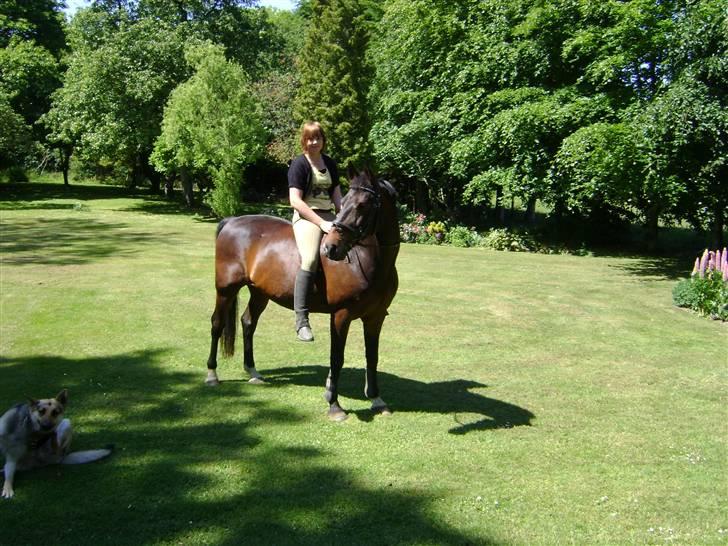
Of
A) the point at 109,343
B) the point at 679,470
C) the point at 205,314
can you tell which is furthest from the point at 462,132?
the point at 679,470

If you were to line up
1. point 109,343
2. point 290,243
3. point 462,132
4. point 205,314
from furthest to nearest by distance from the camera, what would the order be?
point 462,132 < point 205,314 < point 109,343 < point 290,243

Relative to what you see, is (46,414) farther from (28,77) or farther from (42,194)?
(42,194)

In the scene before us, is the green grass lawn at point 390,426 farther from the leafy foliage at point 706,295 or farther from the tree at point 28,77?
the tree at point 28,77

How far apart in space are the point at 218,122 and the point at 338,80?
8836 mm

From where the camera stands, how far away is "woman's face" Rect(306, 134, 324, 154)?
20.1 ft

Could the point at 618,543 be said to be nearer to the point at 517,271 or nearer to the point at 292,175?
the point at 292,175

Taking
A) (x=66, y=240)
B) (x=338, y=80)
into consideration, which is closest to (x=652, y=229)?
(x=338, y=80)

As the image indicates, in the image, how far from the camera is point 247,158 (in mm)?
29719

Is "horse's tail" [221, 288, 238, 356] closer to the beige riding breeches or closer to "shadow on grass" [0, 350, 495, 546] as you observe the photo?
"shadow on grass" [0, 350, 495, 546]

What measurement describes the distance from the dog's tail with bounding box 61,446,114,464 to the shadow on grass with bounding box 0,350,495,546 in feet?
0.19

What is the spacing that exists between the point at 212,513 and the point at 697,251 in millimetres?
24811

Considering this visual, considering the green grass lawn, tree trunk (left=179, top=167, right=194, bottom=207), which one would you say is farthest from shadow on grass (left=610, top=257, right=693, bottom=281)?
tree trunk (left=179, top=167, right=194, bottom=207)

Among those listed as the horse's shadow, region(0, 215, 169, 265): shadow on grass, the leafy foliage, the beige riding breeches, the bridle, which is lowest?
the horse's shadow

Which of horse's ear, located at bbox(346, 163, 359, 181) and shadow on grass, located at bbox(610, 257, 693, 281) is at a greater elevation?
horse's ear, located at bbox(346, 163, 359, 181)
